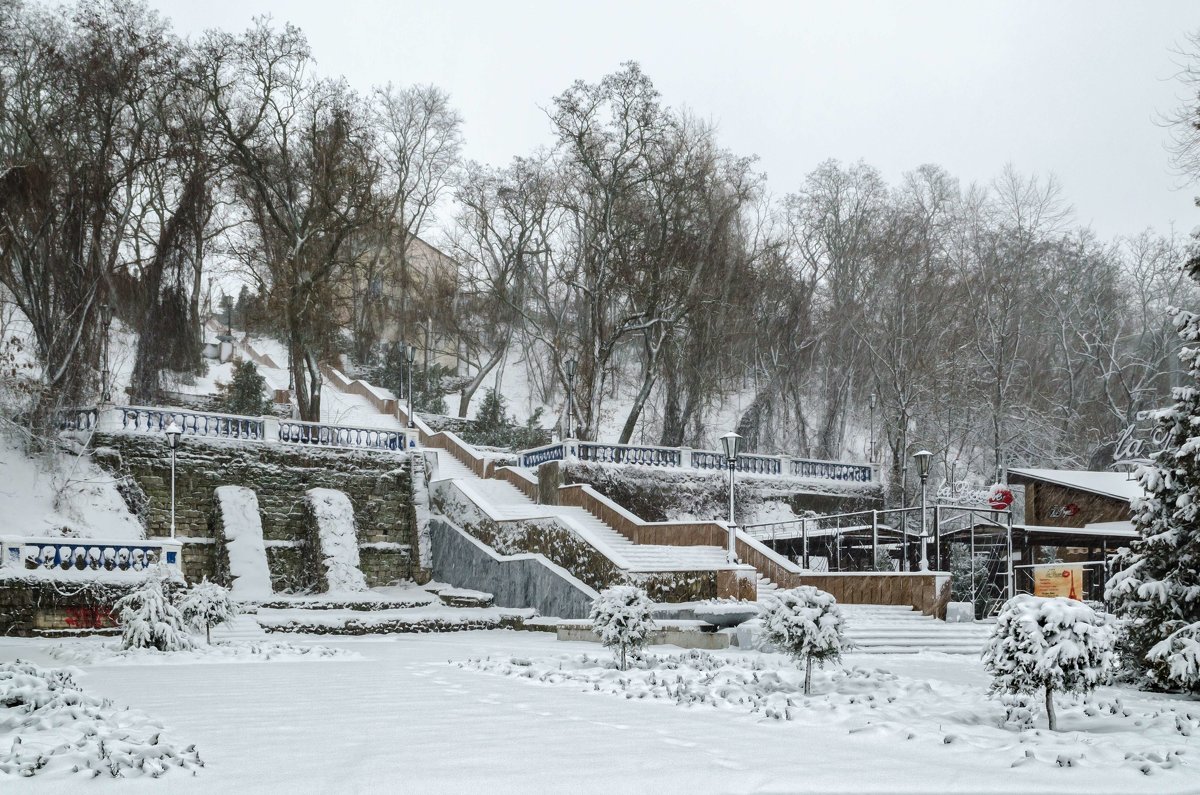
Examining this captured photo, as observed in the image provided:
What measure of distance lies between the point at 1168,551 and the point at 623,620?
5.94 metres

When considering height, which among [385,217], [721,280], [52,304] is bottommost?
[52,304]

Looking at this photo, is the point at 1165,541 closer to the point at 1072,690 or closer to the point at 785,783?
the point at 1072,690

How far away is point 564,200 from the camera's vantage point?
37031mm

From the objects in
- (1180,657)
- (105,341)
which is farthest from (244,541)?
(1180,657)

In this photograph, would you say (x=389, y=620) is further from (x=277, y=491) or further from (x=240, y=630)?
(x=277, y=491)

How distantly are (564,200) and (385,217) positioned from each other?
6.10 metres

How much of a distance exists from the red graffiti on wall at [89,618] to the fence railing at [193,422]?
5611 millimetres

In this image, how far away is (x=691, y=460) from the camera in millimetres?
31312

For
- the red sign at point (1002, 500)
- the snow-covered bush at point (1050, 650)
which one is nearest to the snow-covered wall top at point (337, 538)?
the red sign at point (1002, 500)

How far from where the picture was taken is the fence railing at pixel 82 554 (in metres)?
19.0

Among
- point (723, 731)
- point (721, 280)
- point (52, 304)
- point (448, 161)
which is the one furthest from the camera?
point (448, 161)

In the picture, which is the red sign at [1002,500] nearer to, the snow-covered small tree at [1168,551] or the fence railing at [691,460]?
the fence railing at [691,460]

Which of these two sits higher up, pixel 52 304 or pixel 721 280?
pixel 721 280

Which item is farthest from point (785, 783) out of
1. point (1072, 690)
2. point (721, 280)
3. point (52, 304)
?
point (721, 280)
